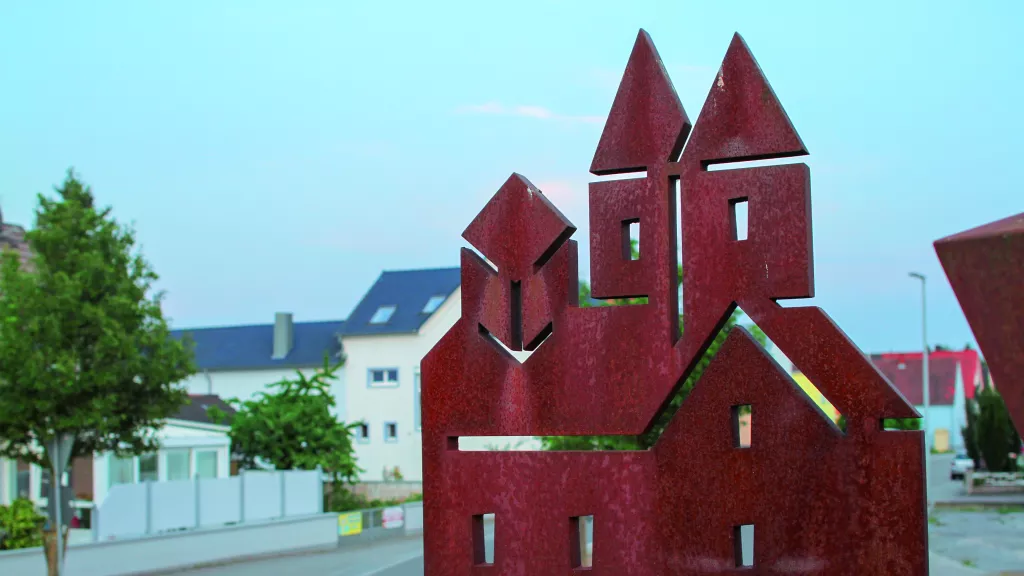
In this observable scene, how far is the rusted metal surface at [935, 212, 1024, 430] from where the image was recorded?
418 centimetres

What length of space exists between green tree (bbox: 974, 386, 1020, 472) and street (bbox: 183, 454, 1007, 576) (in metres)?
15.4

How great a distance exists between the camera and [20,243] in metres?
32.7

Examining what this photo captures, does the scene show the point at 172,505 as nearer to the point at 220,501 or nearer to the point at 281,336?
the point at 220,501

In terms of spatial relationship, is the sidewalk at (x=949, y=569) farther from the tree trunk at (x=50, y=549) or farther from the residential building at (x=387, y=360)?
the residential building at (x=387, y=360)

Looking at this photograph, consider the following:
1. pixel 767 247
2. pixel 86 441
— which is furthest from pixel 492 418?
pixel 86 441

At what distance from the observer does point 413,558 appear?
25.6m

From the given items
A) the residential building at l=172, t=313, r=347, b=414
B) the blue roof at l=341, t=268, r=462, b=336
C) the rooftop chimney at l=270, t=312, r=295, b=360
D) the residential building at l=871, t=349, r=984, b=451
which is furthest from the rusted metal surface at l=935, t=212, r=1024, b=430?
the residential building at l=871, t=349, r=984, b=451

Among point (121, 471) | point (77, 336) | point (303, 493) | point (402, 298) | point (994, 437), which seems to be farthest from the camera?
point (402, 298)

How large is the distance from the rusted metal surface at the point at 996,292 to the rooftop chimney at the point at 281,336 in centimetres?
4957

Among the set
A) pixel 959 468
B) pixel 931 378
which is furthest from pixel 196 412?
pixel 931 378

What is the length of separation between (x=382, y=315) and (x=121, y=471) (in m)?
20.5

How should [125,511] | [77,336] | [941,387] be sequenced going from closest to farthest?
[77,336], [125,511], [941,387]

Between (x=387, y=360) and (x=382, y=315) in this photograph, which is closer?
(x=387, y=360)

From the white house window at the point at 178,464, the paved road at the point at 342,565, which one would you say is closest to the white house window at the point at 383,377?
the white house window at the point at 178,464
